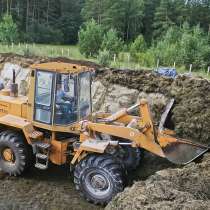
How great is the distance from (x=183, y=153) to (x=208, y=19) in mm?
52259

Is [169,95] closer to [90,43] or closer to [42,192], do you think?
[42,192]

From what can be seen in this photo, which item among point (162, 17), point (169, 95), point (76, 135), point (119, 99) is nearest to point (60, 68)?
point (76, 135)

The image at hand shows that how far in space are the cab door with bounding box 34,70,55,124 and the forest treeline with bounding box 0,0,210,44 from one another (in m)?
47.6

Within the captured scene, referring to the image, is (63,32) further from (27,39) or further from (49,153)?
(49,153)

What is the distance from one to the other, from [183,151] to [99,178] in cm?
176

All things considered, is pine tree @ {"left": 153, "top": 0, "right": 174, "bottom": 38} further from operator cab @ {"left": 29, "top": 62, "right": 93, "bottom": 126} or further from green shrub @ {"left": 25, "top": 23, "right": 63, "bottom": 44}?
operator cab @ {"left": 29, "top": 62, "right": 93, "bottom": 126}

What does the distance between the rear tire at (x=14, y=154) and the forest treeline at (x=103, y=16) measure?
47.3m

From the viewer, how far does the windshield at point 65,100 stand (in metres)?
8.83

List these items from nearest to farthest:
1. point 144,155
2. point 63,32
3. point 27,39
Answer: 1. point 144,155
2. point 27,39
3. point 63,32

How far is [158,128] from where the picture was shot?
9180 mm

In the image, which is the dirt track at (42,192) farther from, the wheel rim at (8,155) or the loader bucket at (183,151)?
the loader bucket at (183,151)

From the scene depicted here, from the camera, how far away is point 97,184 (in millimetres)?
8422

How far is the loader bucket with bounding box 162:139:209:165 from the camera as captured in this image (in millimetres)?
8773

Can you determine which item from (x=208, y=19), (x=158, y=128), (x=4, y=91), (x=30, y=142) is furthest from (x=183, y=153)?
(x=208, y=19)
